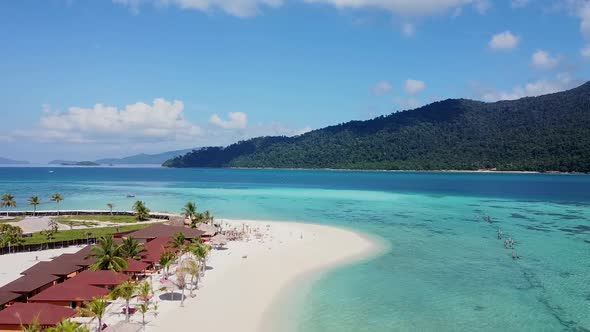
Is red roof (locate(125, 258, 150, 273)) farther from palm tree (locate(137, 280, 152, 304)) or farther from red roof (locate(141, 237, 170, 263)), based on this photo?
palm tree (locate(137, 280, 152, 304))

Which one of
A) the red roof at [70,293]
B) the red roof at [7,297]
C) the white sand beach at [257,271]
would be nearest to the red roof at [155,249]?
the white sand beach at [257,271]

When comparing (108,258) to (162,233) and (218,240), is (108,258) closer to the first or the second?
(162,233)

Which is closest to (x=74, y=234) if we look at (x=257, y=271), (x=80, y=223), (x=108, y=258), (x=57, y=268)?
(x=80, y=223)

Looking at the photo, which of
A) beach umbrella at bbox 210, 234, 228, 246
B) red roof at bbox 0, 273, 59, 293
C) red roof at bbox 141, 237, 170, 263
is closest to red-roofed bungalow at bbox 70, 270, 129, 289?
red roof at bbox 0, 273, 59, 293

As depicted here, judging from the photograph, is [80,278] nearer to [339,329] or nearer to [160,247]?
[160,247]

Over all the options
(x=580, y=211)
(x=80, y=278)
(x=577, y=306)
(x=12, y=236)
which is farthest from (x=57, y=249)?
(x=580, y=211)
